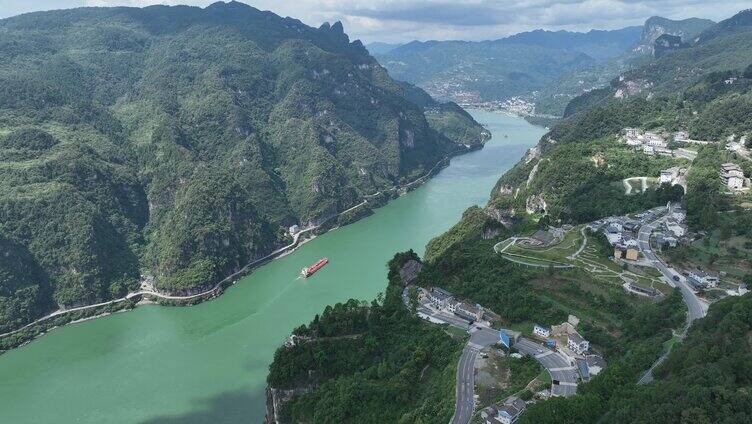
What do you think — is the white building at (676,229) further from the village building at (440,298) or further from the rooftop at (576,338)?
the village building at (440,298)

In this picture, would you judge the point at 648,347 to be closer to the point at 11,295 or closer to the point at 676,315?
the point at 676,315

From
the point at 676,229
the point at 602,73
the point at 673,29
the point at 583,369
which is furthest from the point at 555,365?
the point at 673,29

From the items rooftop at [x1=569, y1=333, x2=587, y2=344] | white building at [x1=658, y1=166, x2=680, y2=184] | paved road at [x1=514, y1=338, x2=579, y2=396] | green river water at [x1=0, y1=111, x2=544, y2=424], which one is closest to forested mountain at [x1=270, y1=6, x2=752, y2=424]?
rooftop at [x1=569, y1=333, x2=587, y2=344]

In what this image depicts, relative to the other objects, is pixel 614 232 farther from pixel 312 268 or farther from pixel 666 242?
pixel 312 268

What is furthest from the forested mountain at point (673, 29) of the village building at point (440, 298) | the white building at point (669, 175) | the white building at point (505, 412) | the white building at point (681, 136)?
the white building at point (505, 412)

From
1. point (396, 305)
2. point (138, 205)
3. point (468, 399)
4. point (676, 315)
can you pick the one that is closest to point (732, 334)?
point (676, 315)

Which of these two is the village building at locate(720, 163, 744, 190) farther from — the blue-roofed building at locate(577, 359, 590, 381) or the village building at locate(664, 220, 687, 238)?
the blue-roofed building at locate(577, 359, 590, 381)
